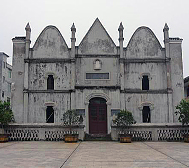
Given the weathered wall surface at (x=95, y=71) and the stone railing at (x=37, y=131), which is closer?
the stone railing at (x=37, y=131)

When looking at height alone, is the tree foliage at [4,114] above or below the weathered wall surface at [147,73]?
below

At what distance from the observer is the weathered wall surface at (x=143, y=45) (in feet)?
81.7

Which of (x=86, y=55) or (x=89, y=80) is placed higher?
(x=86, y=55)

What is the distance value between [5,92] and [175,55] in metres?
30.9

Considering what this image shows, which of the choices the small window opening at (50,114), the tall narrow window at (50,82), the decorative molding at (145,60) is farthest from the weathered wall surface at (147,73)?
the small window opening at (50,114)

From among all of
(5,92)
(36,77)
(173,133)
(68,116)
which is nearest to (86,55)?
(36,77)

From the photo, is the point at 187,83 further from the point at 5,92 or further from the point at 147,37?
the point at 5,92

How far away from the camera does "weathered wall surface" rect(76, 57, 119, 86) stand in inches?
942

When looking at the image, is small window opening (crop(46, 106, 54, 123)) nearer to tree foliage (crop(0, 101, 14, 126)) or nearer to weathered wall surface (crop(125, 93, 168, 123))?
tree foliage (crop(0, 101, 14, 126))

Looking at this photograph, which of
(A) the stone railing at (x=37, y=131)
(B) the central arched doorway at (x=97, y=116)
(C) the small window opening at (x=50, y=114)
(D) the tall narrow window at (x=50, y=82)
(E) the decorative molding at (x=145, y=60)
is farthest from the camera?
(E) the decorative molding at (x=145, y=60)

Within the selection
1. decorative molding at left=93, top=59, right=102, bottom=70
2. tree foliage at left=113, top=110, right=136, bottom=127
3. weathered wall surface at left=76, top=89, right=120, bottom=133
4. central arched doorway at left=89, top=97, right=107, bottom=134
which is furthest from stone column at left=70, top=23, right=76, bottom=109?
tree foliage at left=113, top=110, right=136, bottom=127

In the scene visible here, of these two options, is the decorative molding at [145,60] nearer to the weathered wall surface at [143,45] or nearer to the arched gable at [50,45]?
the weathered wall surface at [143,45]

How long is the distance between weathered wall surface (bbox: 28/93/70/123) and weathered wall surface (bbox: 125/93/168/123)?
218 inches

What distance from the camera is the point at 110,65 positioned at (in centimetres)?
2438
